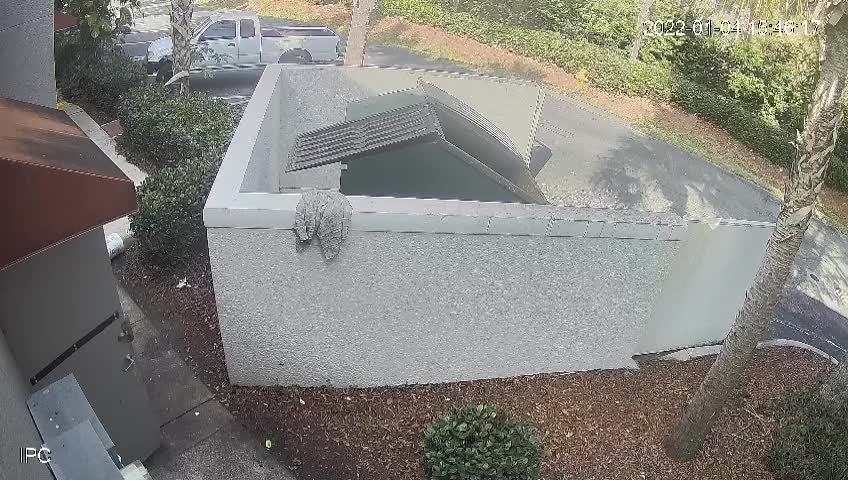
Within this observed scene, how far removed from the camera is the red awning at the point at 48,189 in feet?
11.8

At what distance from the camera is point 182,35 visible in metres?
11.4

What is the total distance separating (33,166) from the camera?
360 centimetres

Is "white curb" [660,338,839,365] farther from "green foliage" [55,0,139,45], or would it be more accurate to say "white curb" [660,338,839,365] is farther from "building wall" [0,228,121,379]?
"green foliage" [55,0,139,45]

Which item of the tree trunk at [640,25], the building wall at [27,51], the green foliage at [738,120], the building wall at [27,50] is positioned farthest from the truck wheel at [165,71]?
the green foliage at [738,120]

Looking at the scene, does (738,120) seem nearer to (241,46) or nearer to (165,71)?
(241,46)

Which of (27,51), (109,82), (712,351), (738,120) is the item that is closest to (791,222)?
(712,351)

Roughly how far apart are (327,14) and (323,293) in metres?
21.5

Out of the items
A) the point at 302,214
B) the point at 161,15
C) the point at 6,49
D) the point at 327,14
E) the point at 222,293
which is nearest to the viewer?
the point at 302,214

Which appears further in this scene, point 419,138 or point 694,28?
point 694,28

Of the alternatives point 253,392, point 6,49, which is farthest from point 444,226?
point 6,49

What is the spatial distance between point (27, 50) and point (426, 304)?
6.95 meters

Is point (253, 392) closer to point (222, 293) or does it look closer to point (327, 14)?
point (222, 293)

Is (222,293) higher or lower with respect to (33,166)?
lower

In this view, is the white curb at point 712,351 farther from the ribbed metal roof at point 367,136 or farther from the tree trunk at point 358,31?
the tree trunk at point 358,31
